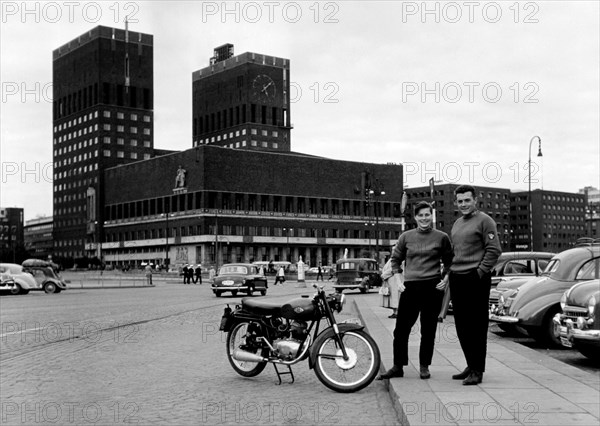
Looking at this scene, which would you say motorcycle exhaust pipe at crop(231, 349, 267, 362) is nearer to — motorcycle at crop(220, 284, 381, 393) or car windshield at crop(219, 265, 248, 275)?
motorcycle at crop(220, 284, 381, 393)

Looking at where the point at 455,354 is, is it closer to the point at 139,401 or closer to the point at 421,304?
the point at 421,304

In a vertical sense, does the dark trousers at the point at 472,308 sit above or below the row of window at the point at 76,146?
below

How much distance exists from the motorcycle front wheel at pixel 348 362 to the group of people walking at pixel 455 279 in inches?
13.1

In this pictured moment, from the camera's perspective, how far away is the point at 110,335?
16.8m

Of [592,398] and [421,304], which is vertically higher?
[421,304]

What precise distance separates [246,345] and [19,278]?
37.9 metres

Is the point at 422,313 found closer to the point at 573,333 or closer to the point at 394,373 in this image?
the point at 394,373

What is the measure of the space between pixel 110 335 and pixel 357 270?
26.0m

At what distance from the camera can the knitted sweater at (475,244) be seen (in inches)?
348

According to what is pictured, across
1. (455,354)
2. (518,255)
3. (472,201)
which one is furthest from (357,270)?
(472,201)

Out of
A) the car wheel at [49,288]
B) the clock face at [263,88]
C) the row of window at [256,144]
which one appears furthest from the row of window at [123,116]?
the car wheel at [49,288]

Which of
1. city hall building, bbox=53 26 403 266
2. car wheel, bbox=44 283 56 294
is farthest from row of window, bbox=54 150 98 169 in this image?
car wheel, bbox=44 283 56 294

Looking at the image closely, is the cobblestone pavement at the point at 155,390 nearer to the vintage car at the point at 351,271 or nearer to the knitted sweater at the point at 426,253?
the knitted sweater at the point at 426,253

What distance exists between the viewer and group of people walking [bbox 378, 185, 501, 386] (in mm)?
8977
